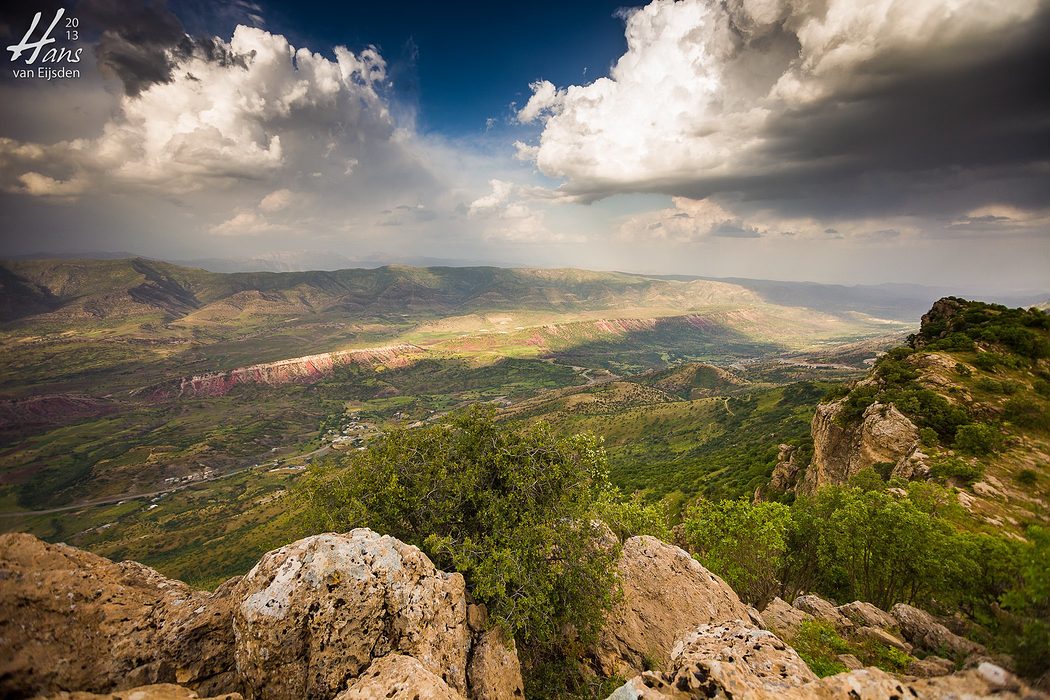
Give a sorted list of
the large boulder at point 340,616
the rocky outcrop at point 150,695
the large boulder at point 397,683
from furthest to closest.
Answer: the large boulder at point 340,616
the large boulder at point 397,683
the rocky outcrop at point 150,695

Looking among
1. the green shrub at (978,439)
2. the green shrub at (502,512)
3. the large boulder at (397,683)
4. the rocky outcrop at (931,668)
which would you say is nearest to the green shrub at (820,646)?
the rocky outcrop at (931,668)

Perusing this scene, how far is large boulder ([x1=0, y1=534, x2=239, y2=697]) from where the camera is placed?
41.4ft

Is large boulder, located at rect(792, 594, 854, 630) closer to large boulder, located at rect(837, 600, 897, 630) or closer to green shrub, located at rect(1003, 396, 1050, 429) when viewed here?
large boulder, located at rect(837, 600, 897, 630)

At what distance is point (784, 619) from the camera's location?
22078mm

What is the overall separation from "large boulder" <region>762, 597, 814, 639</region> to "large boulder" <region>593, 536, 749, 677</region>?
5.03 feet

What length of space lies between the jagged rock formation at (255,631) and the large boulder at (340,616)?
0.13 ft

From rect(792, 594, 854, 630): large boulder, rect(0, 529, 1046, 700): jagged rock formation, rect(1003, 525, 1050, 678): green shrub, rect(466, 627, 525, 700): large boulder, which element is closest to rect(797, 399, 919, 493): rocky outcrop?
rect(792, 594, 854, 630): large boulder

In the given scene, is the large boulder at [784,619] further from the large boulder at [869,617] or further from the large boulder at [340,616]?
the large boulder at [340,616]

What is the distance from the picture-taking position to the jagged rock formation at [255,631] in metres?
13.3

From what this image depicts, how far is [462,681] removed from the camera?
16500 millimetres

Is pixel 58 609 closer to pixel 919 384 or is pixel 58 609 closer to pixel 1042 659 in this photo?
pixel 1042 659

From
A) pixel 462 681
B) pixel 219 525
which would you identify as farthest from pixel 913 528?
pixel 219 525

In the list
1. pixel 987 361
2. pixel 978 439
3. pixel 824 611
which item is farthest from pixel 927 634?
pixel 987 361

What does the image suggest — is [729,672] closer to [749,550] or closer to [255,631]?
[255,631]
